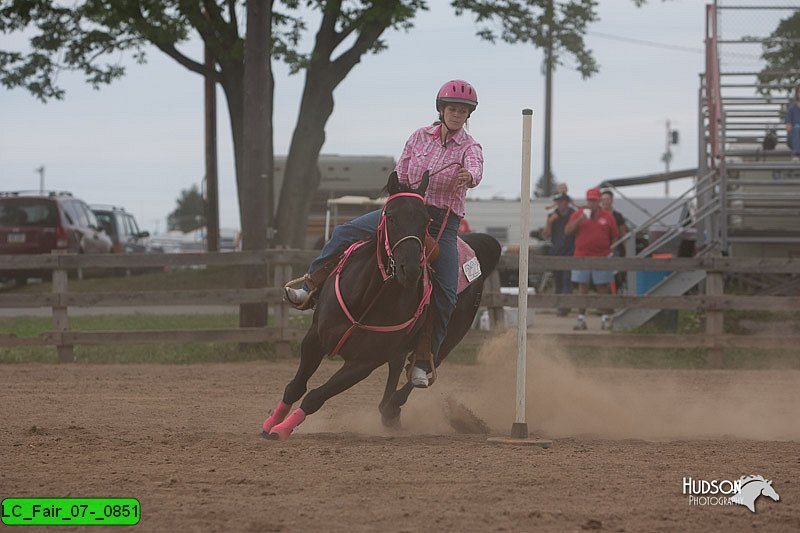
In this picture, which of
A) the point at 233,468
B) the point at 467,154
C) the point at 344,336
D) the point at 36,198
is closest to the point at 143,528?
the point at 233,468

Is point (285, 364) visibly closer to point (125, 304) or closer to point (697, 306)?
point (125, 304)

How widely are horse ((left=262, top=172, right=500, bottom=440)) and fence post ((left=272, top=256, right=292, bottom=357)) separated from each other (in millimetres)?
6283

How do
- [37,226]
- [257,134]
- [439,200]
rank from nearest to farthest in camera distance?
[439,200]
[257,134]
[37,226]

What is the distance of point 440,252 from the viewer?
8.61 meters

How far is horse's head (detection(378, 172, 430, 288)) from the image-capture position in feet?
24.4

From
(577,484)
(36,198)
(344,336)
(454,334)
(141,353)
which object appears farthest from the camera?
(36,198)

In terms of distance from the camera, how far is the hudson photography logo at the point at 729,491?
5.97 metres

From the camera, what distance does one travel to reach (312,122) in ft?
73.3

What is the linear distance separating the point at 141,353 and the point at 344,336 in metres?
8.03

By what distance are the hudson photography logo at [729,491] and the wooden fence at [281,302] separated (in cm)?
807

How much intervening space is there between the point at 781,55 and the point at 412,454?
49.7 ft

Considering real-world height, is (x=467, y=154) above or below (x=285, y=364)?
above

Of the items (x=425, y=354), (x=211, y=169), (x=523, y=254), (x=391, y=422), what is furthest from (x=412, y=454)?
(x=211, y=169)

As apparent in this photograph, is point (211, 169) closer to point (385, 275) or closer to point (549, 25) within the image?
point (549, 25)
